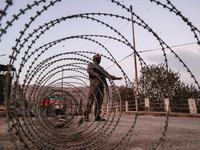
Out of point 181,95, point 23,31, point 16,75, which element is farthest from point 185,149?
point 181,95

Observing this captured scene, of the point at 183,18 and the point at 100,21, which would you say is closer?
the point at 183,18

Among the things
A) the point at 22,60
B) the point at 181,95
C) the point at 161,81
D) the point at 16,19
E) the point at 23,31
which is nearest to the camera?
the point at 16,19

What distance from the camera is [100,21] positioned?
2443mm

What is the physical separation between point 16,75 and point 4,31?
506 millimetres

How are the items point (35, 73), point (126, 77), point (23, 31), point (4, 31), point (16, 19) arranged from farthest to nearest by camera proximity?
point (126, 77) → point (35, 73) → point (23, 31) → point (16, 19) → point (4, 31)

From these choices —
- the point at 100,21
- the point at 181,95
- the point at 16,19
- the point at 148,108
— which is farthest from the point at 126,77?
the point at 181,95

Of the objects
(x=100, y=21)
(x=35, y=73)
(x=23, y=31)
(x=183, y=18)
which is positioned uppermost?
(x=100, y=21)

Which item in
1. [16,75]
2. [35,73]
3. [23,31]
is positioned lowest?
[16,75]

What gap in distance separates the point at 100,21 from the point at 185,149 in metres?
2.23

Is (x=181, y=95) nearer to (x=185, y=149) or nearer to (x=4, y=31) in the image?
(x=185, y=149)

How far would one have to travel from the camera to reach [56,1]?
5.51 ft

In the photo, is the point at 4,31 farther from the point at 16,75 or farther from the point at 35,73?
the point at 35,73

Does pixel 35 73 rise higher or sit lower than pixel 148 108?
higher

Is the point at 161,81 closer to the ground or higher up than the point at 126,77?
higher up
